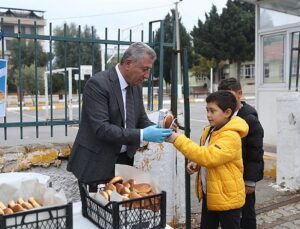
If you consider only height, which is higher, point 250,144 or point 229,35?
point 229,35

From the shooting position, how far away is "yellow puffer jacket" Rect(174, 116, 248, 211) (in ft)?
7.93

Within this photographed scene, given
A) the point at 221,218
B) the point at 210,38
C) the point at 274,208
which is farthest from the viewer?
the point at 210,38

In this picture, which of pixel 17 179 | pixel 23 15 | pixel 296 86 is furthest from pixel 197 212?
pixel 23 15

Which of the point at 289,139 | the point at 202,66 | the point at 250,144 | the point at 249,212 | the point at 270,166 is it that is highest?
the point at 202,66

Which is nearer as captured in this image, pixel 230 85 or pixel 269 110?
pixel 230 85

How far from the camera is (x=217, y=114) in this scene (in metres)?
2.54

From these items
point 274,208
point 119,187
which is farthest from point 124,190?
point 274,208

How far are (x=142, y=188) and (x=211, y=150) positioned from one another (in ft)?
2.29

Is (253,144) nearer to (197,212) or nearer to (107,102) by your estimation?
(107,102)

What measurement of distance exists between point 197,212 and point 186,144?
2.30 m

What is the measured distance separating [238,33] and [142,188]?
124 ft

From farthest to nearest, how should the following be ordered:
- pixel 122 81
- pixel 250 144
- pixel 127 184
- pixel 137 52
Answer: pixel 250 144, pixel 122 81, pixel 137 52, pixel 127 184

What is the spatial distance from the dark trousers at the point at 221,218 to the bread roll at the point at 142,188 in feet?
3.15

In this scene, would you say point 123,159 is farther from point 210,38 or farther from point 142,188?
point 210,38
